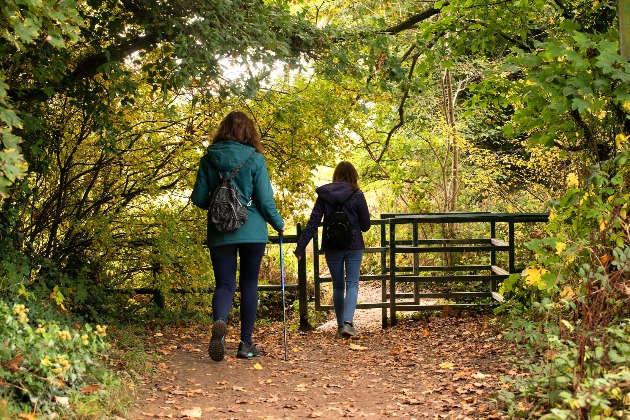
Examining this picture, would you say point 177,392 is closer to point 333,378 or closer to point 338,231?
point 333,378

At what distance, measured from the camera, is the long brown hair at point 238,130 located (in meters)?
6.13

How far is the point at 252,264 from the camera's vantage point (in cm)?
616

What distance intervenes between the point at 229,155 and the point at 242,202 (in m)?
0.41

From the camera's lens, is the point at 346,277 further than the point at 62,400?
Yes

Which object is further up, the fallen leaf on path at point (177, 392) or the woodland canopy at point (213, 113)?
the woodland canopy at point (213, 113)

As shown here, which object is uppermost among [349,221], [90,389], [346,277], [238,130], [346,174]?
[238,130]

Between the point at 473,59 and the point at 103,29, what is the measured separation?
927 cm

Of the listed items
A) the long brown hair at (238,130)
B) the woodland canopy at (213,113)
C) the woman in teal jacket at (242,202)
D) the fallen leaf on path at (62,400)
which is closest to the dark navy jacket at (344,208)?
the woodland canopy at (213,113)

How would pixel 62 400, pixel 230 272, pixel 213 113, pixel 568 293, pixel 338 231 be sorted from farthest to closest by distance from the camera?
pixel 213 113
pixel 338 231
pixel 230 272
pixel 568 293
pixel 62 400

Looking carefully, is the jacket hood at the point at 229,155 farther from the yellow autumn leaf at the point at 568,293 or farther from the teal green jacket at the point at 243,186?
the yellow autumn leaf at the point at 568,293

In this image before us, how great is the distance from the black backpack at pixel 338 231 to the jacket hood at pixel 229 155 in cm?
192

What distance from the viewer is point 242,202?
19.7 feet

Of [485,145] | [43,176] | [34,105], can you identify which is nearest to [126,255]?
[43,176]

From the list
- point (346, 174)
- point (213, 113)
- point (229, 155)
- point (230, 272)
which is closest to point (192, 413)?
point (230, 272)
